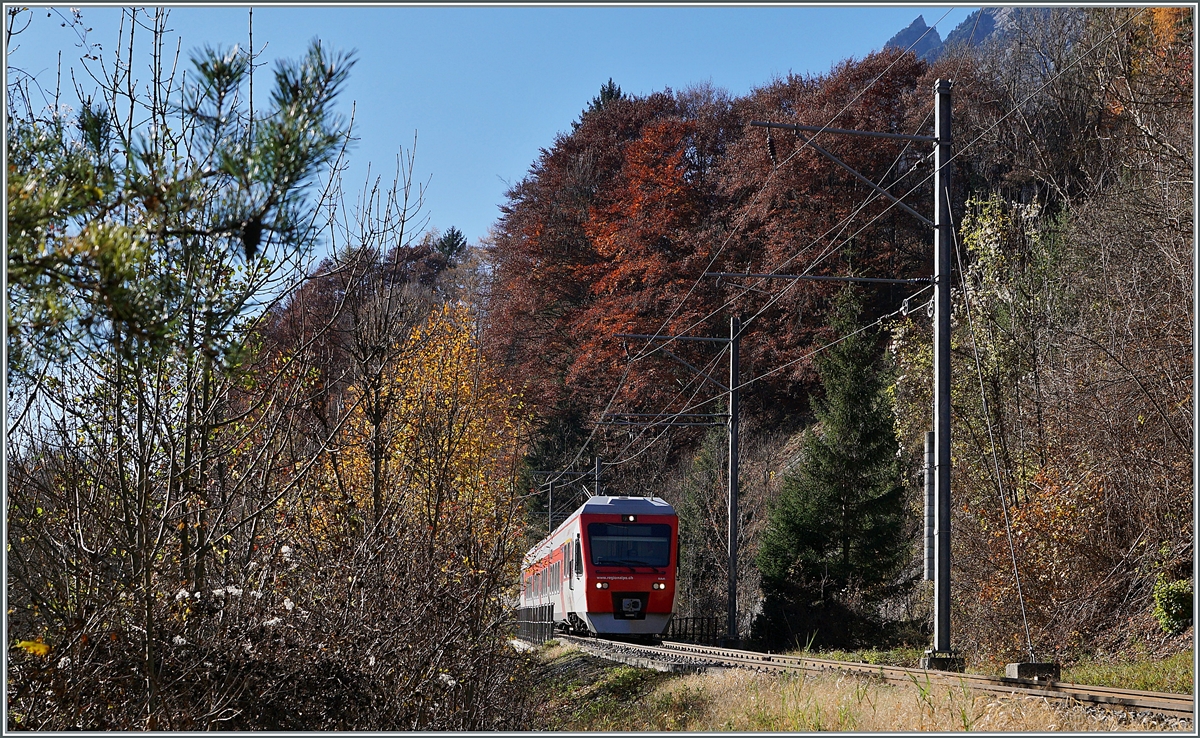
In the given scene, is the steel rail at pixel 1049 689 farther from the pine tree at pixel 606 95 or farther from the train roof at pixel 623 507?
the pine tree at pixel 606 95

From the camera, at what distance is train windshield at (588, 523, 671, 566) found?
66.8ft

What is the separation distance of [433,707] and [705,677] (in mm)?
5283

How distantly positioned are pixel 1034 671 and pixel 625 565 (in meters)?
11.8

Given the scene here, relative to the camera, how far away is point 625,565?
20359 mm

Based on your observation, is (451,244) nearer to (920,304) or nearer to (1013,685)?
(920,304)

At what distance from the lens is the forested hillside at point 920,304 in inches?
565

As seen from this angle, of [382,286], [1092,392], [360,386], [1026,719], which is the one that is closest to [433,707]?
[360,386]

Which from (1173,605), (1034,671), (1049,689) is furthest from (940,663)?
(1173,605)

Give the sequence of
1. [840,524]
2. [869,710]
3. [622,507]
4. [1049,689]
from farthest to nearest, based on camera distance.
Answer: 1. [840,524]
2. [622,507]
3. [1049,689]
4. [869,710]

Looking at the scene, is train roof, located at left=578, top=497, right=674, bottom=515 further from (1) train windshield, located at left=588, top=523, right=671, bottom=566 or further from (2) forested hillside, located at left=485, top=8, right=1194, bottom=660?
(2) forested hillside, located at left=485, top=8, right=1194, bottom=660

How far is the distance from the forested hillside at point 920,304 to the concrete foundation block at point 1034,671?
3.78ft

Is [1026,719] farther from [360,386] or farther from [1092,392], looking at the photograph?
[1092,392]

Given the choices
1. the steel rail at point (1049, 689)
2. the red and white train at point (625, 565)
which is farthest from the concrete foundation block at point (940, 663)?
the red and white train at point (625, 565)

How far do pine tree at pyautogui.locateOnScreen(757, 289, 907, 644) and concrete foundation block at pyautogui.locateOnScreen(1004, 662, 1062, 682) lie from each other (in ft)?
50.9
